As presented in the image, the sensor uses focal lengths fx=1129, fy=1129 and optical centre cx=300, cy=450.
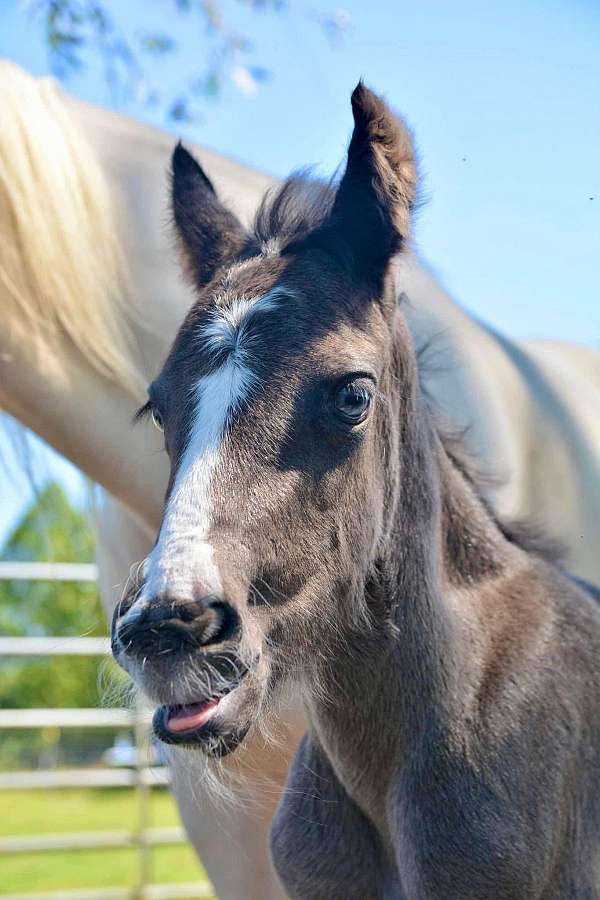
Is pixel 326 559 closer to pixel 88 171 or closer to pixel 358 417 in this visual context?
pixel 358 417

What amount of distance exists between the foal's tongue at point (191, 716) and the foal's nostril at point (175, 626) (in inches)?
5.8

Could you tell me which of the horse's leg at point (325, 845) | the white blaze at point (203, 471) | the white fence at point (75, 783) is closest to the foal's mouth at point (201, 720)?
the white blaze at point (203, 471)

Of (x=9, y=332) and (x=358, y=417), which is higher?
(x=358, y=417)

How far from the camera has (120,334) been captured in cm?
330

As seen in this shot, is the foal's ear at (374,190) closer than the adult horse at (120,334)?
Yes

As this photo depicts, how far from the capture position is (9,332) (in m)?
3.17

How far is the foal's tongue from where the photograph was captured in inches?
74.4

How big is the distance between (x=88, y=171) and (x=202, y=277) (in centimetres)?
92

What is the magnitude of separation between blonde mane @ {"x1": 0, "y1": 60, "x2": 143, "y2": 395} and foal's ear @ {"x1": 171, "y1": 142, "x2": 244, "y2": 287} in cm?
62

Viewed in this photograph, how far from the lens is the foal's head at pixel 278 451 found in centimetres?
184

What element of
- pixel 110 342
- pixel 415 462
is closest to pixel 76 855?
pixel 110 342

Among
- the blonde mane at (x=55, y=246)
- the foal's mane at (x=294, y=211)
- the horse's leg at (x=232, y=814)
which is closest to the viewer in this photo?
the foal's mane at (x=294, y=211)

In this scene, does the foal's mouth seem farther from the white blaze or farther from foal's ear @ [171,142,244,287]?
foal's ear @ [171,142,244,287]

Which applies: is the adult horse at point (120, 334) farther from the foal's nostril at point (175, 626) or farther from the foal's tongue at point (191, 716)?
the foal's nostril at point (175, 626)
